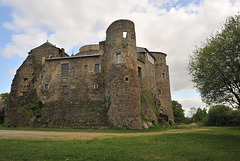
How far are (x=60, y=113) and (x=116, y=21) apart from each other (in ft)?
51.0

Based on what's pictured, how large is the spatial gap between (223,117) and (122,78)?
2678cm

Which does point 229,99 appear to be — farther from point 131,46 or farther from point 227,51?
point 131,46

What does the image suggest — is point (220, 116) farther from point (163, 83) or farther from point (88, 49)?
point (88, 49)

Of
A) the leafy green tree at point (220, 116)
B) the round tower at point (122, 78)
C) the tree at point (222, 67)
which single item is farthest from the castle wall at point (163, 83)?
the tree at point (222, 67)

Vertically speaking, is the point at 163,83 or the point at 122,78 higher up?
the point at 163,83

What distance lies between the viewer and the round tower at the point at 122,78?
76.7 ft

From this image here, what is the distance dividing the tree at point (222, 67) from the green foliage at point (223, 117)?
937 inches

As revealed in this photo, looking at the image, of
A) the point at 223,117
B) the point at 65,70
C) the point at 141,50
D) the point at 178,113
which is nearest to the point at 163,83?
the point at 141,50

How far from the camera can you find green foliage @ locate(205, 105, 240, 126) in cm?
3709

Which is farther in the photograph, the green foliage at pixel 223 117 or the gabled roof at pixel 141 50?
the green foliage at pixel 223 117

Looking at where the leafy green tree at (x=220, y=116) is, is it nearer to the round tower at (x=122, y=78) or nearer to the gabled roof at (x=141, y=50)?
the gabled roof at (x=141, y=50)

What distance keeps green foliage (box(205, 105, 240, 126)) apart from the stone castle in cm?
1314

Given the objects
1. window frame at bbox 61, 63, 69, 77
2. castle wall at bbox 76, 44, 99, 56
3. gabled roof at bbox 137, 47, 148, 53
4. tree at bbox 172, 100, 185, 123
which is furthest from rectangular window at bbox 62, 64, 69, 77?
tree at bbox 172, 100, 185, 123

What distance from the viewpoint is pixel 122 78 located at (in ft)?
81.0
